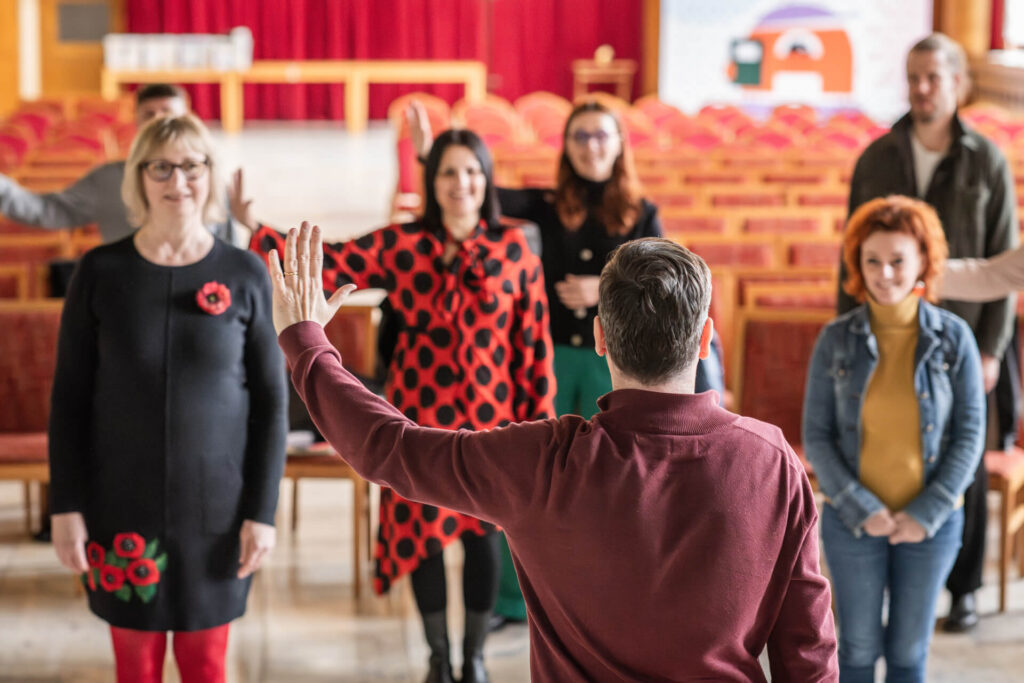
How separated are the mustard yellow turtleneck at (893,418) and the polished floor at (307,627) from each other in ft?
2.90

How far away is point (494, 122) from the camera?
1109cm

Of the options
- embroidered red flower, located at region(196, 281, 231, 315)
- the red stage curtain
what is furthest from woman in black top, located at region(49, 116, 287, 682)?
the red stage curtain

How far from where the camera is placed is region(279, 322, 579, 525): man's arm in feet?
4.96

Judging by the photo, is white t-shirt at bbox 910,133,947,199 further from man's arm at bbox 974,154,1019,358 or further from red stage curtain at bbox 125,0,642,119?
red stage curtain at bbox 125,0,642,119

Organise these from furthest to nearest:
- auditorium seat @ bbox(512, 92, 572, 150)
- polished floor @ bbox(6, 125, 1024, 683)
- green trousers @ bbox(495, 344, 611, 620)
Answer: auditorium seat @ bbox(512, 92, 572, 150), green trousers @ bbox(495, 344, 611, 620), polished floor @ bbox(6, 125, 1024, 683)

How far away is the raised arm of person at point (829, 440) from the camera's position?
2.81m

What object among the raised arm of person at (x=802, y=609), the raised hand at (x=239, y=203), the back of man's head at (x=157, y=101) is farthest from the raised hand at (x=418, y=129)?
the raised arm of person at (x=802, y=609)

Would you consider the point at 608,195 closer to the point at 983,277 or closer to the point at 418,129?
the point at 418,129

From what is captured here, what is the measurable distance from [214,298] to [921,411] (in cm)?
155

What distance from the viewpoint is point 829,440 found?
2.90 m

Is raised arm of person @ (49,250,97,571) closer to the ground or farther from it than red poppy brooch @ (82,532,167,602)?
farther from it

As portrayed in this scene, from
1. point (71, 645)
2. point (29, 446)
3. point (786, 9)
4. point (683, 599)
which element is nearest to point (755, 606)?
point (683, 599)

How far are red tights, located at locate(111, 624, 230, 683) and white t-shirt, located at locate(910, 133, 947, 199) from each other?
8.22ft

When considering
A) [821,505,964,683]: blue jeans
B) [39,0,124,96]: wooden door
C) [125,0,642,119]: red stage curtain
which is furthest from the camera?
[125,0,642,119]: red stage curtain
